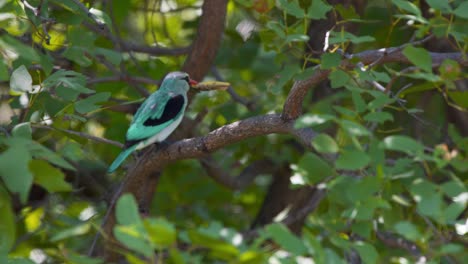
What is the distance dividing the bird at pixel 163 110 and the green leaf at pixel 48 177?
1.97 metres

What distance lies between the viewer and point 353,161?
1859 mm

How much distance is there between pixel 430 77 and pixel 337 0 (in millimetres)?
2367

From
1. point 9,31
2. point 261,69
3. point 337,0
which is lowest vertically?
point 261,69

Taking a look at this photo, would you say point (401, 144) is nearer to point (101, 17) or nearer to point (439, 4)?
point (439, 4)

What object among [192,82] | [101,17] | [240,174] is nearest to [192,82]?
[192,82]

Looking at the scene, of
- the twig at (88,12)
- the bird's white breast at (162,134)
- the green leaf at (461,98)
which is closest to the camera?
the green leaf at (461,98)

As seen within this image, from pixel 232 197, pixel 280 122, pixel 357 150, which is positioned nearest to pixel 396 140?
pixel 357 150

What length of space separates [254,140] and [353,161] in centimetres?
260

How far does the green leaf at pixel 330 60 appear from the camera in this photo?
246 cm

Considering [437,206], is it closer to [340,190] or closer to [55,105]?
[340,190]

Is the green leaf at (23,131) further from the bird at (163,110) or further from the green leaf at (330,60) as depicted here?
the bird at (163,110)

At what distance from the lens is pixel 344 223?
2.17 m

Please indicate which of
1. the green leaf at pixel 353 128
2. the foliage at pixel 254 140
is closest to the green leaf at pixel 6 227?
the foliage at pixel 254 140

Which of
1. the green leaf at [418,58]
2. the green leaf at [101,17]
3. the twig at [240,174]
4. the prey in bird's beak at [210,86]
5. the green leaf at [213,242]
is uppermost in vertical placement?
the green leaf at [418,58]
